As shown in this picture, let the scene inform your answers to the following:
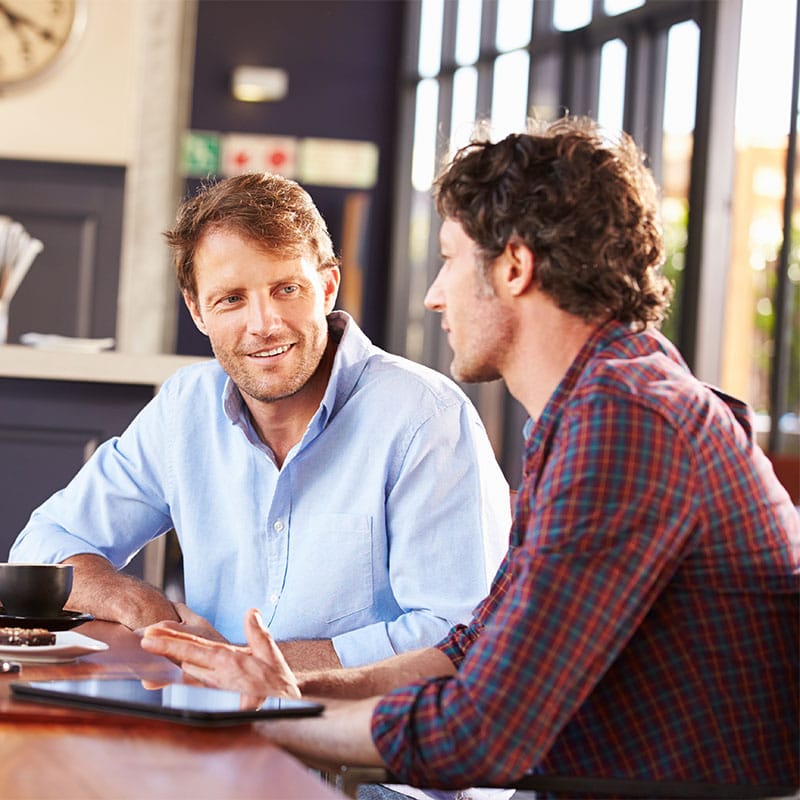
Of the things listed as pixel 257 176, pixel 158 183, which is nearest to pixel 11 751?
pixel 257 176

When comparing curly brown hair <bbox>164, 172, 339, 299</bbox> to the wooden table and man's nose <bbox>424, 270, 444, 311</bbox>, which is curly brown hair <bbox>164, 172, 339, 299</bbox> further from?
the wooden table

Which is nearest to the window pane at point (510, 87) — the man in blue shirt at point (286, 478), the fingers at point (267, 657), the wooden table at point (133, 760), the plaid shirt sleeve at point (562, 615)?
the man in blue shirt at point (286, 478)

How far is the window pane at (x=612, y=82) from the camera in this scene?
583 centimetres

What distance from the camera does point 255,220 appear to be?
2178 mm

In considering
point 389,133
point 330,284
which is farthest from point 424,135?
point 330,284

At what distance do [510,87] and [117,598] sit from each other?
5298 mm

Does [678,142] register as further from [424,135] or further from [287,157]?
[287,157]

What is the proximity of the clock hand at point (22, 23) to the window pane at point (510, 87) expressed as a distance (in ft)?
6.78

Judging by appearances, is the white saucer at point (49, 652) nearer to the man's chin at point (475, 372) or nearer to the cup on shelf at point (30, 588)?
the cup on shelf at point (30, 588)

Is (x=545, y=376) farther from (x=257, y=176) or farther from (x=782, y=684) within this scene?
(x=257, y=176)

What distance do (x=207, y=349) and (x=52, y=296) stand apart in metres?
1.45

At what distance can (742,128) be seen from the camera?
4.98 m

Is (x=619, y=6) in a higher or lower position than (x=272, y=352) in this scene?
higher

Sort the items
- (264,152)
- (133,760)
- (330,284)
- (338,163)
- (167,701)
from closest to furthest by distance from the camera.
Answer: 1. (133,760)
2. (167,701)
3. (330,284)
4. (264,152)
5. (338,163)
